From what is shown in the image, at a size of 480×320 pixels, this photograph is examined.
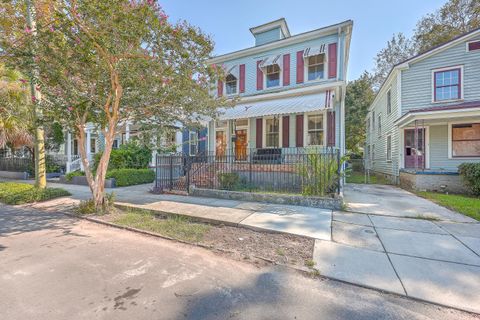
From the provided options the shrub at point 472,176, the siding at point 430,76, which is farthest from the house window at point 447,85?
the shrub at point 472,176

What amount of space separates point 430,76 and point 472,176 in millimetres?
5964

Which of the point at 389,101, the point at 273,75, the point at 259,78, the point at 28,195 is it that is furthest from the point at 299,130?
the point at 28,195

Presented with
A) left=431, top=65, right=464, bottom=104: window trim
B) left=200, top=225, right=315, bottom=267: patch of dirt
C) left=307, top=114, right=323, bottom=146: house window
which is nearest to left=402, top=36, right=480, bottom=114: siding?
left=431, top=65, right=464, bottom=104: window trim

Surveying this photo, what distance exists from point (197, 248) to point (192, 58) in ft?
16.3

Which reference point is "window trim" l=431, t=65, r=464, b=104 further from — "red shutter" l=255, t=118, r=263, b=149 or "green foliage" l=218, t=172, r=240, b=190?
"green foliage" l=218, t=172, r=240, b=190

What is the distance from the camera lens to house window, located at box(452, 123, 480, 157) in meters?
10.9

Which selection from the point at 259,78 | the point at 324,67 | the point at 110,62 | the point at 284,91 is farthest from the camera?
the point at 259,78

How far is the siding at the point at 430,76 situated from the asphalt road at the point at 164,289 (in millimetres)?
13044

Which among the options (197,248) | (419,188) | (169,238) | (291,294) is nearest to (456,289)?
(291,294)

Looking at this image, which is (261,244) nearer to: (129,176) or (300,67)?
(129,176)

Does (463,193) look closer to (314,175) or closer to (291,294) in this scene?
(314,175)

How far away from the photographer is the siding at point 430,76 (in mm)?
11062

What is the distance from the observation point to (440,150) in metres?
11.5

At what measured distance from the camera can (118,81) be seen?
5594mm
